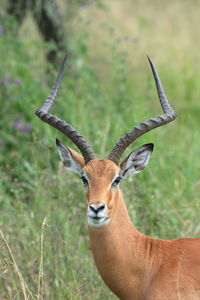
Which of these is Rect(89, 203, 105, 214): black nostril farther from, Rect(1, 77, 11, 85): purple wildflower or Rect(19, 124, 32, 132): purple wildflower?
Rect(1, 77, 11, 85): purple wildflower

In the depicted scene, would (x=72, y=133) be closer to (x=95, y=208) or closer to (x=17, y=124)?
(x=95, y=208)

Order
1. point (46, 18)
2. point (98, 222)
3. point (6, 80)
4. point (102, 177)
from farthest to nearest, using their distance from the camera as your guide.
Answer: point (46, 18), point (6, 80), point (102, 177), point (98, 222)

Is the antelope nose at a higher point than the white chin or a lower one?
higher

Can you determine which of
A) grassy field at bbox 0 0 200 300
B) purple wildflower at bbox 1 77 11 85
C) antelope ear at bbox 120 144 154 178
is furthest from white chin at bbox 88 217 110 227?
purple wildflower at bbox 1 77 11 85

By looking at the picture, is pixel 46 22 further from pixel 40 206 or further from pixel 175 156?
pixel 40 206

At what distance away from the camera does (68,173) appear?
7.65 meters

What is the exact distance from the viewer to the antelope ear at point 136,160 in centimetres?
584

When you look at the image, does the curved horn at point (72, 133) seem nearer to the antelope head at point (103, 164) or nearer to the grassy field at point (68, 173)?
the antelope head at point (103, 164)

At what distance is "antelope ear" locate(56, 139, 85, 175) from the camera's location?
5961 millimetres

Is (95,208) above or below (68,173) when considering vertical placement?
below

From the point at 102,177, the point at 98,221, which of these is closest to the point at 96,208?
the point at 98,221

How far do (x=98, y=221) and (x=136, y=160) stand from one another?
843 millimetres

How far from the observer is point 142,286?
550cm

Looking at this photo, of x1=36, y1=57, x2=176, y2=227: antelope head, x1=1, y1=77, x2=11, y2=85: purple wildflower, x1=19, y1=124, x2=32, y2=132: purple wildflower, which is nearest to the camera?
x1=36, y1=57, x2=176, y2=227: antelope head
